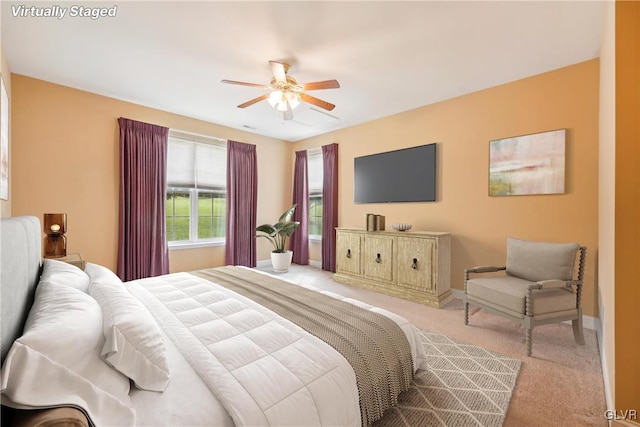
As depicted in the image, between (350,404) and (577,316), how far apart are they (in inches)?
97.3

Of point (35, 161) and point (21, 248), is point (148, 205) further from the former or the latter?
point (21, 248)

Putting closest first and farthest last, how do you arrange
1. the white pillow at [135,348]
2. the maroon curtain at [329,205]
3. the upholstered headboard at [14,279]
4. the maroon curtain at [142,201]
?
the upholstered headboard at [14,279]
the white pillow at [135,348]
the maroon curtain at [142,201]
the maroon curtain at [329,205]

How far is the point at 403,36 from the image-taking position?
239 centimetres

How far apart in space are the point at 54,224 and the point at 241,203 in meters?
2.68

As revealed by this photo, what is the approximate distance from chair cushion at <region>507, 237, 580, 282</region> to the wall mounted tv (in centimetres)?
131

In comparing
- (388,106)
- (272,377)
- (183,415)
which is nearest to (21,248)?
(183,415)

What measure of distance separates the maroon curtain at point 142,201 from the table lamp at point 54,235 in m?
1.02

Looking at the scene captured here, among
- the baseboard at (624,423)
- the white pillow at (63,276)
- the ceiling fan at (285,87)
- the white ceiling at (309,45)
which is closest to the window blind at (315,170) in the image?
the white ceiling at (309,45)

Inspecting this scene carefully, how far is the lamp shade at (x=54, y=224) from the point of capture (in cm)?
262

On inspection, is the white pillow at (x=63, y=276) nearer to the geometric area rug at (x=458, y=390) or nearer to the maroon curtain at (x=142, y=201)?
the geometric area rug at (x=458, y=390)

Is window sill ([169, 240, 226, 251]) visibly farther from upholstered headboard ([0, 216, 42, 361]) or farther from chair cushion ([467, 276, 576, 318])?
chair cushion ([467, 276, 576, 318])

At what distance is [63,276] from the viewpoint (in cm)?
141

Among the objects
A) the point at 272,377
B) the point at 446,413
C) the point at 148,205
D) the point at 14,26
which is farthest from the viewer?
the point at 148,205

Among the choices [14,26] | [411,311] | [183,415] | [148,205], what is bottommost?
[411,311]
